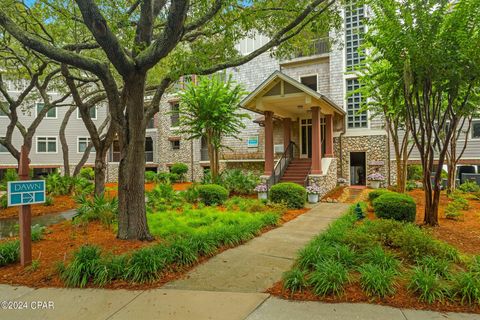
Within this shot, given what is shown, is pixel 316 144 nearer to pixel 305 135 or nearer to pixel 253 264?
pixel 305 135

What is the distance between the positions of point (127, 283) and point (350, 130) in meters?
14.7

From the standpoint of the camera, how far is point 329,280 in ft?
12.1

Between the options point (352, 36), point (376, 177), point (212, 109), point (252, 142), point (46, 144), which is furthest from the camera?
point (46, 144)

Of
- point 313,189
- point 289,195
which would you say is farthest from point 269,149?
point 289,195

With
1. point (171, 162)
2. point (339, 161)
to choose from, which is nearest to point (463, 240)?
point (339, 161)

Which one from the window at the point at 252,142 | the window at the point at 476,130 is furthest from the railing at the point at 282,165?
the window at the point at 476,130

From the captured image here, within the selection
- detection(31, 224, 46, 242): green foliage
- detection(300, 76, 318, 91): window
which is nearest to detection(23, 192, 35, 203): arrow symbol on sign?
detection(31, 224, 46, 242): green foliage

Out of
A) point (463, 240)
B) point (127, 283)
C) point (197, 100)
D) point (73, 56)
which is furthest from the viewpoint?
point (197, 100)

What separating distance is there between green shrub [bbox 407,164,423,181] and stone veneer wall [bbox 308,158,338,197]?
4.15 metres

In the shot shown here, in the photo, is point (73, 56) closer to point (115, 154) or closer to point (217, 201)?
point (217, 201)

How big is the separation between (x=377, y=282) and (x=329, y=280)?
586mm

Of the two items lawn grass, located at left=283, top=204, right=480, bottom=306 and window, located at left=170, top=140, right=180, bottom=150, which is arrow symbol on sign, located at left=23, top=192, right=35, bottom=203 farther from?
window, located at left=170, top=140, right=180, bottom=150

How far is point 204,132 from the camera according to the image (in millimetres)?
14031

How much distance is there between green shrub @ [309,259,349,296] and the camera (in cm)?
357
